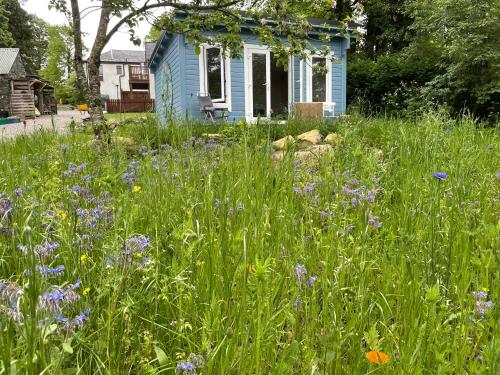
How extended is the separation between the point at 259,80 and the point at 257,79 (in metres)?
0.08

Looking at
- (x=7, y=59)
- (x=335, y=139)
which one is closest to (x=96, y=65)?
(x=335, y=139)

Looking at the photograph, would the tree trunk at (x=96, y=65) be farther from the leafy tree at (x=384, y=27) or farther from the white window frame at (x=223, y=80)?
the leafy tree at (x=384, y=27)

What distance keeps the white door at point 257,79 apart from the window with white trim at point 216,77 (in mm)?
675

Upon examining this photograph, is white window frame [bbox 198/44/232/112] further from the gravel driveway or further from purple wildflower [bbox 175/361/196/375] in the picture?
purple wildflower [bbox 175/361/196/375]

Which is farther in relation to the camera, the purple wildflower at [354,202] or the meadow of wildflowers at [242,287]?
the purple wildflower at [354,202]

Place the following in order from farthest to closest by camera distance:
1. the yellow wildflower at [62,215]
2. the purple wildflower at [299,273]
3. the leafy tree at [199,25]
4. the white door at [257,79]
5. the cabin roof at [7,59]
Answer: the cabin roof at [7,59] < the white door at [257,79] < the leafy tree at [199,25] < the yellow wildflower at [62,215] < the purple wildflower at [299,273]

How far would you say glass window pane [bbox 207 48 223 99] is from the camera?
1246cm

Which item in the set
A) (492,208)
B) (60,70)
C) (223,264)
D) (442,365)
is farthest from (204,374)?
(60,70)

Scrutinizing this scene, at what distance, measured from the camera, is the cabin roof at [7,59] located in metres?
28.1

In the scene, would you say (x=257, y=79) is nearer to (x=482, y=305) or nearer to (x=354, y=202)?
(x=354, y=202)

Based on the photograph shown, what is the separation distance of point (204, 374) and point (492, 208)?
2.04 metres

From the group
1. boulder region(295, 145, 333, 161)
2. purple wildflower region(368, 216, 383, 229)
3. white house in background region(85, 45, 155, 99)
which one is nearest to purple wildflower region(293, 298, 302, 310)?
purple wildflower region(368, 216, 383, 229)

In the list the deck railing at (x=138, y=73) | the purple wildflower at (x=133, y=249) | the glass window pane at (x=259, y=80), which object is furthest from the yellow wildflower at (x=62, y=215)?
the deck railing at (x=138, y=73)

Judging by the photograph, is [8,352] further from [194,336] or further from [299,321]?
[299,321]
